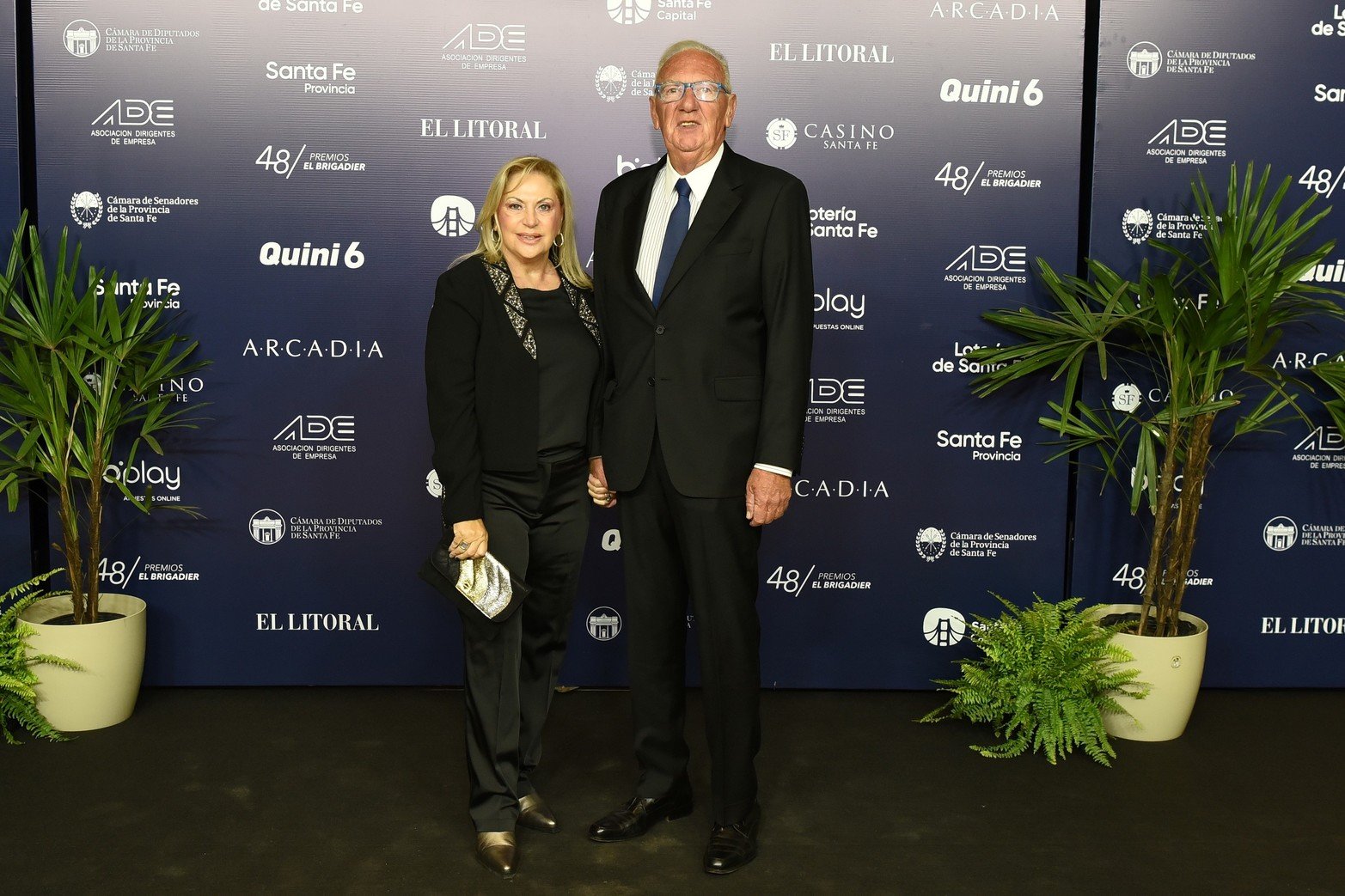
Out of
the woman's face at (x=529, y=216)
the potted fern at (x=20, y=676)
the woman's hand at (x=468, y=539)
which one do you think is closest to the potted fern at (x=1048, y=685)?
the woman's hand at (x=468, y=539)

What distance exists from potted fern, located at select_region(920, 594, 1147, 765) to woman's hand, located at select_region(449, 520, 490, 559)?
1.75 m

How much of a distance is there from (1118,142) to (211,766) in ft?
11.6

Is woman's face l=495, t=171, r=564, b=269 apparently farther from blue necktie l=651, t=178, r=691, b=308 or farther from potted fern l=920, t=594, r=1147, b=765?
potted fern l=920, t=594, r=1147, b=765

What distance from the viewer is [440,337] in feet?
8.95

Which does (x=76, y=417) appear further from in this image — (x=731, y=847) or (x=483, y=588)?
(x=731, y=847)

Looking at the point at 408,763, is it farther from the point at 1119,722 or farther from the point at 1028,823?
the point at 1119,722

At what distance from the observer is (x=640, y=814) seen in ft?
9.89

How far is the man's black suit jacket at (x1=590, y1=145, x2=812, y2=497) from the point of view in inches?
108

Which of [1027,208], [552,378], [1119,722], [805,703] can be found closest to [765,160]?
[1027,208]

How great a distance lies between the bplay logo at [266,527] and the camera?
404 centimetres

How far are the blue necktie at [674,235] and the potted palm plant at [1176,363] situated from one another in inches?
56.1

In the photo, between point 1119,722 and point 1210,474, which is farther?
point 1210,474

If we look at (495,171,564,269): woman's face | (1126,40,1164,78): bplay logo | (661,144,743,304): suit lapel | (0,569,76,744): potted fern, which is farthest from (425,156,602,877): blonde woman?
(1126,40,1164,78): bplay logo

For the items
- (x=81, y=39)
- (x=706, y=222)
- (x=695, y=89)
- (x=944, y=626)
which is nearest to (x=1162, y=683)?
(x=944, y=626)
